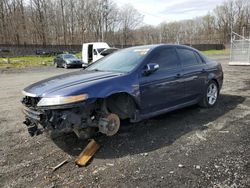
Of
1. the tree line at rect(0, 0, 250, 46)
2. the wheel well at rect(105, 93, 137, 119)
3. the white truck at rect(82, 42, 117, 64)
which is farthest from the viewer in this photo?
the tree line at rect(0, 0, 250, 46)

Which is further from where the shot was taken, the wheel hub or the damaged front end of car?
the wheel hub

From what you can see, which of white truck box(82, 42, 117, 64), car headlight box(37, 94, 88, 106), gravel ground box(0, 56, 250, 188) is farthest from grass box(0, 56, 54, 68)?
car headlight box(37, 94, 88, 106)

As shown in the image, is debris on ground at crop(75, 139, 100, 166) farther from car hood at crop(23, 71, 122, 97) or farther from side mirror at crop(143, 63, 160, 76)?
side mirror at crop(143, 63, 160, 76)

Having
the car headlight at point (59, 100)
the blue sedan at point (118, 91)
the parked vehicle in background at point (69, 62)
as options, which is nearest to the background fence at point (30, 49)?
the parked vehicle in background at point (69, 62)

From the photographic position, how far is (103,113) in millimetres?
4090

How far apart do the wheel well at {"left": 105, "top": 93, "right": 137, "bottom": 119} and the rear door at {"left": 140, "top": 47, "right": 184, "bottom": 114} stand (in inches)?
8.7

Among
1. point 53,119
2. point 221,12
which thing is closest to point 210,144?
point 53,119

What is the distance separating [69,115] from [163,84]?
2.00 metres

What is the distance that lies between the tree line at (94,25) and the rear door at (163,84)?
188ft

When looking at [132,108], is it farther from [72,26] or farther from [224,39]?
[224,39]

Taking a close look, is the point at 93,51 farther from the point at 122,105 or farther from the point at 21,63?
the point at 122,105

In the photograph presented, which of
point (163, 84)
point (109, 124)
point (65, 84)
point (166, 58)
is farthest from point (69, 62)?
point (109, 124)

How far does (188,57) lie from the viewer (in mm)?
5773

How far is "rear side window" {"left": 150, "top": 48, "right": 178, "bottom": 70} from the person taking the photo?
4981 mm
